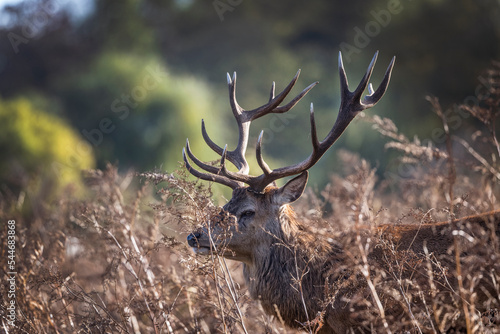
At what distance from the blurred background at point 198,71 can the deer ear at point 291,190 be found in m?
5.08

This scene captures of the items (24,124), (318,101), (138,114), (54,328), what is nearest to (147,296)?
(54,328)

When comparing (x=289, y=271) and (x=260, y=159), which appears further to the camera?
(x=260, y=159)

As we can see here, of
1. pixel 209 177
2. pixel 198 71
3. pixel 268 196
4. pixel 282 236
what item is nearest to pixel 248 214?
pixel 268 196

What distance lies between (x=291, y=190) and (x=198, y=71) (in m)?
38.9

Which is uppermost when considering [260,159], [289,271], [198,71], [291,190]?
[260,159]

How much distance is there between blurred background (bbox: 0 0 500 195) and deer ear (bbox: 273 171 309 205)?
16.7ft

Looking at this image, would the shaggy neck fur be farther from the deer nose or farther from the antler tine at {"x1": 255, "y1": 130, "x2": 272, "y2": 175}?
the deer nose

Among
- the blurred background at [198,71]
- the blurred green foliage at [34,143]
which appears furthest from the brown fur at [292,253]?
the blurred green foliage at [34,143]

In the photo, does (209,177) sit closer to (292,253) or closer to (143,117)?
(292,253)

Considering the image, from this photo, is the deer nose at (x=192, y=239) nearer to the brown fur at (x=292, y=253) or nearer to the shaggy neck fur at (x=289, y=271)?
the brown fur at (x=292, y=253)

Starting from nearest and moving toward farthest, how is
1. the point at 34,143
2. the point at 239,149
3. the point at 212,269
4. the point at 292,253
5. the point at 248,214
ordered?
the point at 212,269, the point at 292,253, the point at 248,214, the point at 239,149, the point at 34,143

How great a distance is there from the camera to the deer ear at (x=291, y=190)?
4582 millimetres

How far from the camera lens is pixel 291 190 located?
465 centimetres

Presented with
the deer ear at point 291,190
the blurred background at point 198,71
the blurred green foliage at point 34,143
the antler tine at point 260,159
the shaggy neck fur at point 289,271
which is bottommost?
the blurred background at point 198,71
